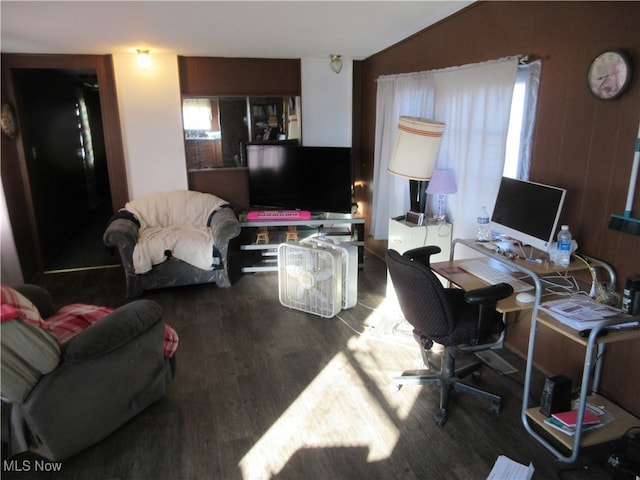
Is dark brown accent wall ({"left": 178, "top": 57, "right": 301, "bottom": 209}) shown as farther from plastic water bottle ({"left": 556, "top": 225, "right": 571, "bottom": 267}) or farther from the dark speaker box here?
the dark speaker box

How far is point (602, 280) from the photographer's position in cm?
231

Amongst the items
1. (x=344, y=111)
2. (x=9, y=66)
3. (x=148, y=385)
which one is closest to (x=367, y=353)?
(x=148, y=385)

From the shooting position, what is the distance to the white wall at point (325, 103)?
500 cm

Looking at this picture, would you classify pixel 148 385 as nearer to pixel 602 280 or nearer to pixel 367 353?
pixel 367 353

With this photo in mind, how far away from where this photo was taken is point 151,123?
477 cm

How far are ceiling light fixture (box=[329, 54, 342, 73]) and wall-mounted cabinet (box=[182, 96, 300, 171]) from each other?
51 cm

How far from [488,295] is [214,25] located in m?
2.71

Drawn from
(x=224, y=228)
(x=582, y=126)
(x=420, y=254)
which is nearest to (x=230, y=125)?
(x=224, y=228)

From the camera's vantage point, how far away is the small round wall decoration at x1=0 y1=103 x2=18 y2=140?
4.14 m

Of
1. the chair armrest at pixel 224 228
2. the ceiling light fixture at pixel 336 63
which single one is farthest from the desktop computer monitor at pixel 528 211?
the ceiling light fixture at pixel 336 63

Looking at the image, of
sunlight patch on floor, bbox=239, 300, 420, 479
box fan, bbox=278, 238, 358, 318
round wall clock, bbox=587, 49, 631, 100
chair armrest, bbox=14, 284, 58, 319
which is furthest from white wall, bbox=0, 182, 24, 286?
round wall clock, bbox=587, 49, 631, 100

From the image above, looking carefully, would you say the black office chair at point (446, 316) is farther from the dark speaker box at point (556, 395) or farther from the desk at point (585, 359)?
the dark speaker box at point (556, 395)

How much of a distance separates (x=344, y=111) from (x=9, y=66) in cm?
333

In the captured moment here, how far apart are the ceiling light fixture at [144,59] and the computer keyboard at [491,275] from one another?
3.62 meters
